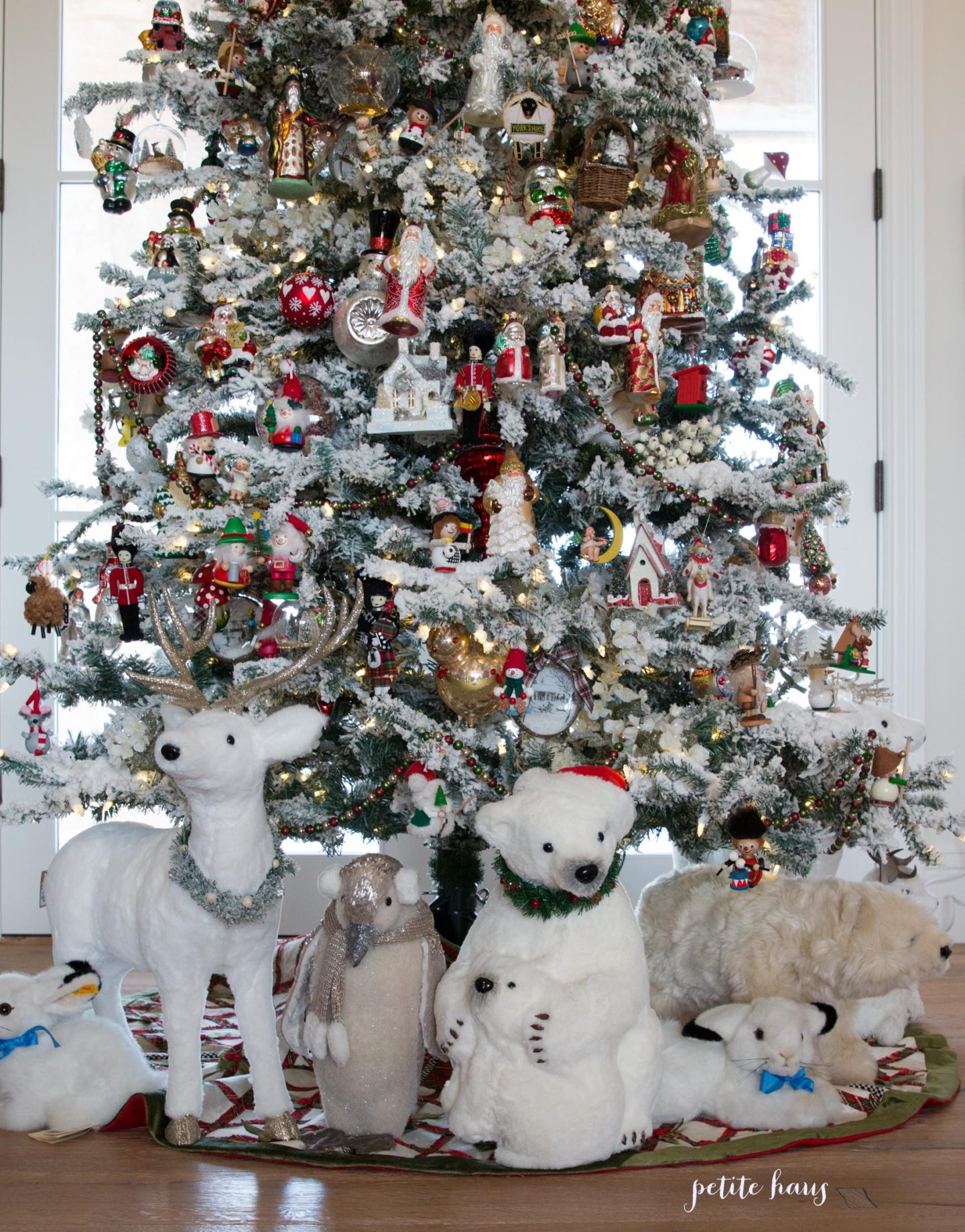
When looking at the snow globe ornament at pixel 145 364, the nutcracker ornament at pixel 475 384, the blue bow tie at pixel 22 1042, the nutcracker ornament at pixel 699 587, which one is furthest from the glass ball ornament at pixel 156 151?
the blue bow tie at pixel 22 1042

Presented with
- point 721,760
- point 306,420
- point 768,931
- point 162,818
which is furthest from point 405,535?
point 162,818

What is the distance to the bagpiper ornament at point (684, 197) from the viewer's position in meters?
2.19

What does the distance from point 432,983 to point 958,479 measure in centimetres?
221

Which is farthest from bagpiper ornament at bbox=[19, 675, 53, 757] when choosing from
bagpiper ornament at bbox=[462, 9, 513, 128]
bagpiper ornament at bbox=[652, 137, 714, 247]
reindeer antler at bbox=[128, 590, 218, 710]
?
bagpiper ornament at bbox=[652, 137, 714, 247]

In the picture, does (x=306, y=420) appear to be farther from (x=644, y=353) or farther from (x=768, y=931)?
(x=768, y=931)

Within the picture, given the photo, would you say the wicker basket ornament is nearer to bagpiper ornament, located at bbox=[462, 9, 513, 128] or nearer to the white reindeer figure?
bagpiper ornament, located at bbox=[462, 9, 513, 128]

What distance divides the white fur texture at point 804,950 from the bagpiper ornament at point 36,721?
1189mm

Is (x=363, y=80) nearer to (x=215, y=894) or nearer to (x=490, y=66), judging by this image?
Answer: (x=490, y=66)

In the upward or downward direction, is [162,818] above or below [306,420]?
below

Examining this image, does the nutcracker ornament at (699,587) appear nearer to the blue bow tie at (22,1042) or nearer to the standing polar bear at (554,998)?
the standing polar bear at (554,998)

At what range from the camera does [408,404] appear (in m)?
2.09

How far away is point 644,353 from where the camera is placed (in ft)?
6.97

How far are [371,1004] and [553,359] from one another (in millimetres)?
1119

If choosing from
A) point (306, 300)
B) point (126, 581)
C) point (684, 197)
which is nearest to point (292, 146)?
point (306, 300)
